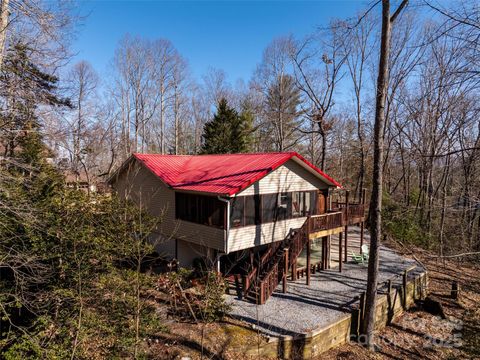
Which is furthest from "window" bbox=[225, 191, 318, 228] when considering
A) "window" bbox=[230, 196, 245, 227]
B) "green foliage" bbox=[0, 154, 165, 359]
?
"green foliage" bbox=[0, 154, 165, 359]

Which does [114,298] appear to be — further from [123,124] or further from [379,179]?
[123,124]

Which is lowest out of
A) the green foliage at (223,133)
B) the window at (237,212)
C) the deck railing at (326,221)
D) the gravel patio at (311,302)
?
the gravel patio at (311,302)

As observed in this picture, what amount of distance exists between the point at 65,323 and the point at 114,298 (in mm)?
1244

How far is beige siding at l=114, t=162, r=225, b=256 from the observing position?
42.3 ft

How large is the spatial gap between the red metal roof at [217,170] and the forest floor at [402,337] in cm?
491

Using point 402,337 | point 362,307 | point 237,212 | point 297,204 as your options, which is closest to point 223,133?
point 297,204

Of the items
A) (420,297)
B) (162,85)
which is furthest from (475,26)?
(162,85)

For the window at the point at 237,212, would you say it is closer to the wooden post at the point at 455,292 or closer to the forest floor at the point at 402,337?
the forest floor at the point at 402,337

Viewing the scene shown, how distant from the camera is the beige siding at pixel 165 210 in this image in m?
12.9

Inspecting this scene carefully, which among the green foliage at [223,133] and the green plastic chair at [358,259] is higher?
the green foliage at [223,133]

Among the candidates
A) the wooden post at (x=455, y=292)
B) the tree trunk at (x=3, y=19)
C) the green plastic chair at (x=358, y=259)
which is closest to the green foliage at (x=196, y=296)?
the tree trunk at (x=3, y=19)

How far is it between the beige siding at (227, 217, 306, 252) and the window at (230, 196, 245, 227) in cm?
26

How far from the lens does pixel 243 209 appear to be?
12.9 meters

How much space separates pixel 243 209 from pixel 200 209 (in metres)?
2.01
